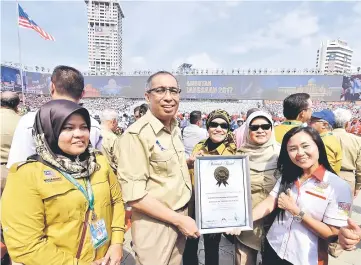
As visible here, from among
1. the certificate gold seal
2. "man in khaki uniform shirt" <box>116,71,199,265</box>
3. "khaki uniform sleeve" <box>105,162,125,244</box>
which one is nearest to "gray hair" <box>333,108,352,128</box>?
the certificate gold seal

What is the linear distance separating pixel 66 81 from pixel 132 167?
1108 mm

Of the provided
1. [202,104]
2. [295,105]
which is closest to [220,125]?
[295,105]

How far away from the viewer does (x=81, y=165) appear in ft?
4.70

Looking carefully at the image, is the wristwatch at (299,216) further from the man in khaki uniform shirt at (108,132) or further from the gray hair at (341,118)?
the man in khaki uniform shirt at (108,132)

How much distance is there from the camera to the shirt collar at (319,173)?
5.32ft

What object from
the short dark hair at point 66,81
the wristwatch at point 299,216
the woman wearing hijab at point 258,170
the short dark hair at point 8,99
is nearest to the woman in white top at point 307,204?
the wristwatch at point 299,216

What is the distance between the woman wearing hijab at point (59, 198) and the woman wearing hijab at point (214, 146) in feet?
3.43

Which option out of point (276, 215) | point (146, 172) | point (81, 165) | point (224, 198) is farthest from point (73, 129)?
point (276, 215)

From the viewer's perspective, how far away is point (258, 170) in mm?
2033

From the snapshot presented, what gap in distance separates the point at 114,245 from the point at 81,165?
624 millimetres

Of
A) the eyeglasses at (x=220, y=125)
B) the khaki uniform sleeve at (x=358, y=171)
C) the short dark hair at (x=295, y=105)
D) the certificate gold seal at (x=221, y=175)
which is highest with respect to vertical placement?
the short dark hair at (x=295, y=105)

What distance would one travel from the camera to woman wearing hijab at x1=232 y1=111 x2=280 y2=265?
202 centimetres

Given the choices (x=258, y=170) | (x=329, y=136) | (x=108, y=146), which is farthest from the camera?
(x=108, y=146)

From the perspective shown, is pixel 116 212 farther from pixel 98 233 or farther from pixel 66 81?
pixel 66 81
